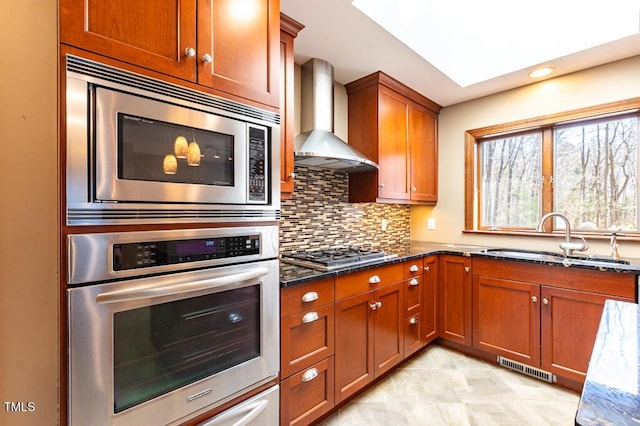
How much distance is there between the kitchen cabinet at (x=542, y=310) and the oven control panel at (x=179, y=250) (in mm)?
2026

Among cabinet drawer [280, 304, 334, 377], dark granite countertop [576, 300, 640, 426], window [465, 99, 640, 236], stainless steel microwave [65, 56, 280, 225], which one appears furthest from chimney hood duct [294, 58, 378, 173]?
dark granite countertop [576, 300, 640, 426]

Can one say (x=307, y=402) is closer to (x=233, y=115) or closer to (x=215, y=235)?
(x=215, y=235)

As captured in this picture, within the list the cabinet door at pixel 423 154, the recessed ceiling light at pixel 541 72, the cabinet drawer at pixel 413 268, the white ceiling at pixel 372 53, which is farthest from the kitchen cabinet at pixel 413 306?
the recessed ceiling light at pixel 541 72

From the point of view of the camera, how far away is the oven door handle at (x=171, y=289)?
3.03 feet

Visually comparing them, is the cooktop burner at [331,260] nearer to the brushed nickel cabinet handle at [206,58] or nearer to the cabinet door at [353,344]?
the cabinet door at [353,344]

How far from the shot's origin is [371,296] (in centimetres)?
→ 196

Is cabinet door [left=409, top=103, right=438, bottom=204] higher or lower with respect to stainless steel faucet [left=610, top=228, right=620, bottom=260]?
higher

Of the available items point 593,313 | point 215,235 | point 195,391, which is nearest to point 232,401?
point 195,391

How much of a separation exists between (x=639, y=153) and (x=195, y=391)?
130 inches

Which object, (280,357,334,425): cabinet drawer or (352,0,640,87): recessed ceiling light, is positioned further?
(352,0,640,87): recessed ceiling light

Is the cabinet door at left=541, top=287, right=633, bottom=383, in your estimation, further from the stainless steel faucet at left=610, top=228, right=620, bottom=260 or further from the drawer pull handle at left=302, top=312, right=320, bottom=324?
the drawer pull handle at left=302, top=312, right=320, bottom=324

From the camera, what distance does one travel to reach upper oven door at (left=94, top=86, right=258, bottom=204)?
92cm

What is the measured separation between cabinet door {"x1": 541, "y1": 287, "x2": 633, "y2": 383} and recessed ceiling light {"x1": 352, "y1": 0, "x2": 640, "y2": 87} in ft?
5.73

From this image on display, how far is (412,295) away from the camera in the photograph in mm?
2363
